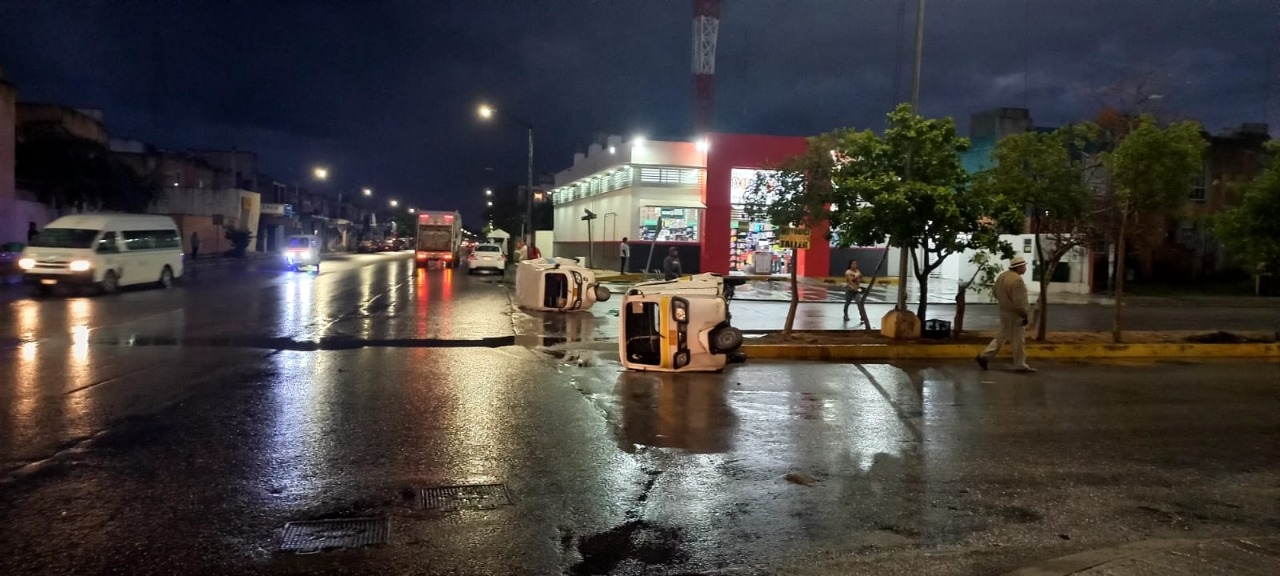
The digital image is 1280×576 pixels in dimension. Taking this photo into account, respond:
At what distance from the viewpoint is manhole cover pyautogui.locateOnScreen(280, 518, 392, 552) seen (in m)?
5.00

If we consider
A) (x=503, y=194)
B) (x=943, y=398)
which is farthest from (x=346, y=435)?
(x=503, y=194)

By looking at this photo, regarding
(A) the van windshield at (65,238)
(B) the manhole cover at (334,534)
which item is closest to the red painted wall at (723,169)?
(A) the van windshield at (65,238)

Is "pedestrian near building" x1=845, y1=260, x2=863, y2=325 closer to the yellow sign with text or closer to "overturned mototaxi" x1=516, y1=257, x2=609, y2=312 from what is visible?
the yellow sign with text

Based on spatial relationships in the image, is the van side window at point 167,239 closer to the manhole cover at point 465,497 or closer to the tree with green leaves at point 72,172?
the tree with green leaves at point 72,172

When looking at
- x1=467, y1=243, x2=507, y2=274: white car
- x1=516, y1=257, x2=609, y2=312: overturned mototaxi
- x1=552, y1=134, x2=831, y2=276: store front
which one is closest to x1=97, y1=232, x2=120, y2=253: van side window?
x1=516, y1=257, x2=609, y2=312: overturned mototaxi

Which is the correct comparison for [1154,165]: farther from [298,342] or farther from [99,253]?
[99,253]

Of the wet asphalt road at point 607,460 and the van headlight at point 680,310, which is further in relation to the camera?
the van headlight at point 680,310

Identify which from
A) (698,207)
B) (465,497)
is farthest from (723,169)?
(465,497)

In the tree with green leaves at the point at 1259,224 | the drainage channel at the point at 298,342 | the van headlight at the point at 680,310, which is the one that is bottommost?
the drainage channel at the point at 298,342

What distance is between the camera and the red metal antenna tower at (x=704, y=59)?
225 ft

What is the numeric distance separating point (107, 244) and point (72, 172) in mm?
25814

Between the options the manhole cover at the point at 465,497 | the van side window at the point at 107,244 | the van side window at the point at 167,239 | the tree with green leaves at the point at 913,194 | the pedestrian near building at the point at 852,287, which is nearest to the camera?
the manhole cover at the point at 465,497

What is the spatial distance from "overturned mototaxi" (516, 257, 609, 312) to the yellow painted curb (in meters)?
7.37

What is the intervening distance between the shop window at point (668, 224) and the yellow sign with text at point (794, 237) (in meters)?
23.1
